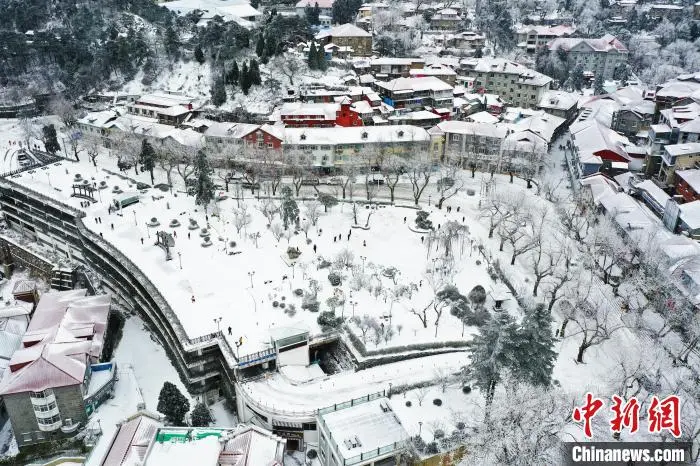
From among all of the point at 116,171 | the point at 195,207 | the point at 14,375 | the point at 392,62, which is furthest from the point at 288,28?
the point at 14,375

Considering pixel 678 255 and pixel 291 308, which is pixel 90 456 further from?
pixel 678 255

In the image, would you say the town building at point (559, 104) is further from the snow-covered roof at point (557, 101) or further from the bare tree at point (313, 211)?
the bare tree at point (313, 211)

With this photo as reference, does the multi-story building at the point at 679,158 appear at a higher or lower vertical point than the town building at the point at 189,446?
higher

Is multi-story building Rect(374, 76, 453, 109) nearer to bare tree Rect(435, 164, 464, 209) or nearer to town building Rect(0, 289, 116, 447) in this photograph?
bare tree Rect(435, 164, 464, 209)

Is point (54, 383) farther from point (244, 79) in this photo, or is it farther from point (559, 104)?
point (559, 104)

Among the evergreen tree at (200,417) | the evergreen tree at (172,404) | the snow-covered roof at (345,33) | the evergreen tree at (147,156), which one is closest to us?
the evergreen tree at (200,417)

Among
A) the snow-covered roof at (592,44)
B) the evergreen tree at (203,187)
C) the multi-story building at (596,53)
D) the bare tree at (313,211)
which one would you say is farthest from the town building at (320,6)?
the bare tree at (313,211)
